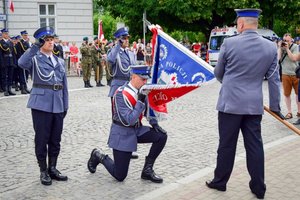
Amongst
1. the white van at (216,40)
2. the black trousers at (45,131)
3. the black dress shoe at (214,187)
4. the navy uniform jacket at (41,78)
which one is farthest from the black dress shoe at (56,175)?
the white van at (216,40)

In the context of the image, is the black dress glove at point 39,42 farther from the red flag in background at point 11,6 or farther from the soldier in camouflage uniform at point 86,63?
the red flag in background at point 11,6

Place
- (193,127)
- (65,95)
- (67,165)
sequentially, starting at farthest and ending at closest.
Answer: (193,127), (67,165), (65,95)

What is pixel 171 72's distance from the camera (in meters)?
5.61

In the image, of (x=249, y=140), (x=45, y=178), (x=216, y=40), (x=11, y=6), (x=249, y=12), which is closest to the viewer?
(x=249, y=12)

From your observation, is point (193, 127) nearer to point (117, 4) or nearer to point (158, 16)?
point (158, 16)

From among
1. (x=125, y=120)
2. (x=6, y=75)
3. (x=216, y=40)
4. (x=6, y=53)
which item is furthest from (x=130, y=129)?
(x=216, y=40)

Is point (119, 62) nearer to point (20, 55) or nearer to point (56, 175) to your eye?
point (56, 175)

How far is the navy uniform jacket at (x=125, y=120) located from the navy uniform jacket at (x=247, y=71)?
3.58ft

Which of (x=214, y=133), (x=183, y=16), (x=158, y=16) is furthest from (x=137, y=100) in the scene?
(x=158, y=16)

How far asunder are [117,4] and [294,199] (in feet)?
90.0

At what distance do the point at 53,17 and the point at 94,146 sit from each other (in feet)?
64.9

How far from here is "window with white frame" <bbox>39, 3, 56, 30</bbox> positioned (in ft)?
84.9

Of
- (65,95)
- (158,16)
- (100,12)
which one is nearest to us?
(65,95)

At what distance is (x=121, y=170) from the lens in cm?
569
